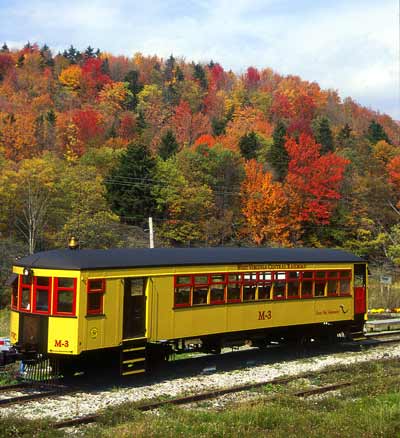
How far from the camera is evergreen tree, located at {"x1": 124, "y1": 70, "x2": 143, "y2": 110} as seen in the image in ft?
396

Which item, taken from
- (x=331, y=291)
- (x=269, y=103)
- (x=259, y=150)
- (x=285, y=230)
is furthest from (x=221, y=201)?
(x=269, y=103)

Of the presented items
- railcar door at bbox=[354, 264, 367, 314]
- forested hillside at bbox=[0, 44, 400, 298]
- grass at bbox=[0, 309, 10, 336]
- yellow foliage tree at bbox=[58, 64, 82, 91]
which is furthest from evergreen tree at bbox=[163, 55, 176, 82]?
railcar door at bbox=[354, 264, 367, 314]

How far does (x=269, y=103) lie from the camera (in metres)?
121

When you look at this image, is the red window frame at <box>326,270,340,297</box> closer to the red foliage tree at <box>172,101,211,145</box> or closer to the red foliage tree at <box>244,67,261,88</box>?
the red foliage tree at <box>172,101,211,145</box>

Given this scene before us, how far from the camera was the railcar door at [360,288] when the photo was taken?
2077 centimetres

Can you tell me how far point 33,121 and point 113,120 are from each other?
14.9m

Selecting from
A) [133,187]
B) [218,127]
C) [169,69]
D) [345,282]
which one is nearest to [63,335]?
[345,282]

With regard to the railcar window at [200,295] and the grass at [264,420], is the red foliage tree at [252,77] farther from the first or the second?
the grass at [264,420]

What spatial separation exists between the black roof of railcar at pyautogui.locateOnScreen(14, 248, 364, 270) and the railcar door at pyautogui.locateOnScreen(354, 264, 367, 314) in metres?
0.88

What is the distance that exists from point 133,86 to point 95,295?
118m

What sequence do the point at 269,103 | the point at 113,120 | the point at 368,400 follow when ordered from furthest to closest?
1. the point at 269,103
2. the point at 113,120
3. the point at 368,400

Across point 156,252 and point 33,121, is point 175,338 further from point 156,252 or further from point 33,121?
point 33,121

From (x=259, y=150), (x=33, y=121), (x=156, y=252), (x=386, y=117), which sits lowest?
(x=156, y=252)

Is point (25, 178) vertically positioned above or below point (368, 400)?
above
